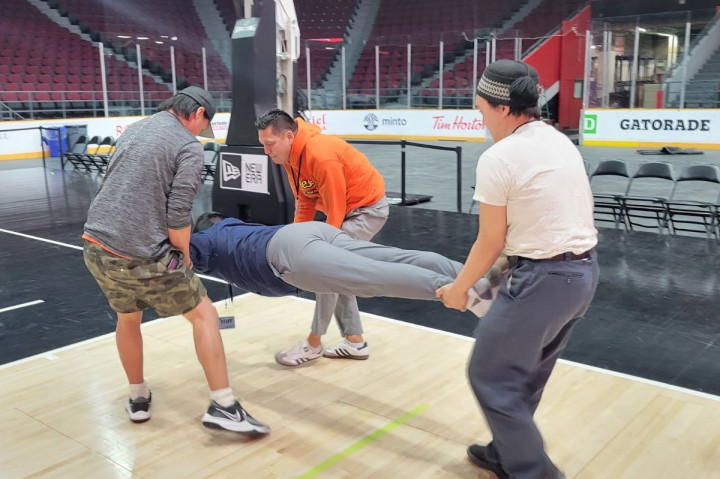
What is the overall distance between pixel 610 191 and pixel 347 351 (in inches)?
272

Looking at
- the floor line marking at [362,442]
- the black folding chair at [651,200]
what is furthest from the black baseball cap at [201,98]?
the black folding chair at [651,200]

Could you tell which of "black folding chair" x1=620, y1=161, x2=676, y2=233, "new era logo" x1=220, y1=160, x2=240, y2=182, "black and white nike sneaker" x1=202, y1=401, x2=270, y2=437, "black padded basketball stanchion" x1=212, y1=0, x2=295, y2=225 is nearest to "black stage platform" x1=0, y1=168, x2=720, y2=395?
"black folding chair" x1=620, y1=161, x2=676, y2=233

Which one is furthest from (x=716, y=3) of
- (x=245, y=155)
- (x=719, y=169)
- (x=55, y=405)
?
(x=55, y=405)

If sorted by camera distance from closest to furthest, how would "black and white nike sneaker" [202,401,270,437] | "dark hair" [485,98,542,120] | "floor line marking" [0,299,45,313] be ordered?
"dark hair" [485,98,542,120] → "black and white nike sneaker" [202,401,270,437] → "floor line marking" [0,299,45,313]

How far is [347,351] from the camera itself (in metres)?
3.99

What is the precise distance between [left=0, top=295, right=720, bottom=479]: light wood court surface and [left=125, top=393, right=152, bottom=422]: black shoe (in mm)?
46

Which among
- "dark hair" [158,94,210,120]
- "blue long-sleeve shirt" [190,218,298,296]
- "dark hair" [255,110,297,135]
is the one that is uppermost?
"dark hair" [158,94,210,120]

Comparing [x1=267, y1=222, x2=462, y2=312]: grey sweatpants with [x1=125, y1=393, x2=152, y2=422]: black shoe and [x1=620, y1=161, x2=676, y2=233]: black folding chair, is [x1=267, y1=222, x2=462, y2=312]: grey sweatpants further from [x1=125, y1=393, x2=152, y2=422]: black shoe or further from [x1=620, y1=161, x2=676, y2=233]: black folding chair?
[x1=620, y1=161, x2=676, y2=233]: black folding chair

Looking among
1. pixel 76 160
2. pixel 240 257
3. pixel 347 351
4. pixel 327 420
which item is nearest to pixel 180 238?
pixel 240 257

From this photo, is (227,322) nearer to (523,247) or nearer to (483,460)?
(483,460)

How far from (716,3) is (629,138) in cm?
490

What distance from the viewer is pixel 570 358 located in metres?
3.97

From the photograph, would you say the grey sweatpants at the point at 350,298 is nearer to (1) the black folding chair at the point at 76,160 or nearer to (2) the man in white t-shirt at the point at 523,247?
(2) the man in white t-shirt at the point at 523,247

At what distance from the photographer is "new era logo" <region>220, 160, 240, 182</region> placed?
18.3 ft
